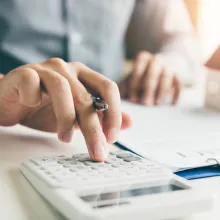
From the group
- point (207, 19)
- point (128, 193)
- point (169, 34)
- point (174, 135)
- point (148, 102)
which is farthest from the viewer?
point (207, 19)

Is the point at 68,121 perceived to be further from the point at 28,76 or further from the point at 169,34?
the point at 169,34

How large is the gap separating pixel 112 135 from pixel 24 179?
0.11m

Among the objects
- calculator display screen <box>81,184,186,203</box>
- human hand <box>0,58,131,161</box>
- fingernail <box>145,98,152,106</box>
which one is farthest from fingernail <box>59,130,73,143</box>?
fingernail <box>145,98,152,106</box>

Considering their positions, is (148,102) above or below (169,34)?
below

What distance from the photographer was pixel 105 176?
350mm

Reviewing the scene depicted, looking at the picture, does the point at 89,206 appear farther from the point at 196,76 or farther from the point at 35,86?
the point at 196,76

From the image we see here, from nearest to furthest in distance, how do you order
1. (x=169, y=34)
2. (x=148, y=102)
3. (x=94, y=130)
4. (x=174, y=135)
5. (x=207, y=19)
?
(x=94, y=130) → (x=174, y=135) → (x=148, y=102) → (x=169, y=34) → (x=207, y=19)

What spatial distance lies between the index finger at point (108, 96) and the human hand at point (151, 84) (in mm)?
298

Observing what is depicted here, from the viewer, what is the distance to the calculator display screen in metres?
0.31

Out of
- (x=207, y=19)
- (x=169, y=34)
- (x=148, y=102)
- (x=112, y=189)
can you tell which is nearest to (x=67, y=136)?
(x=112, y=189)

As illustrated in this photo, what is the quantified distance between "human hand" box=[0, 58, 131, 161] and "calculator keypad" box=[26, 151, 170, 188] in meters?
0.02

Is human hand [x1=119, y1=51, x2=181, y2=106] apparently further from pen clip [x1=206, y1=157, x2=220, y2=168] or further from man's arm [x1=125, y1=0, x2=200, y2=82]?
pen clip [x1=206, y1=157, x2=220, y2=168]

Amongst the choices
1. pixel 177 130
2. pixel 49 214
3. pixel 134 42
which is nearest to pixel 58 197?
pixel 49 214

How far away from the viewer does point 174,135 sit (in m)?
0.57
